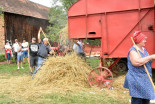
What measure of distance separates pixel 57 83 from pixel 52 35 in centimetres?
1620

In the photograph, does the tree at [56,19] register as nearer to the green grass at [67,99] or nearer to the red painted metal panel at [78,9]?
the red painted metal panel at [78,9]

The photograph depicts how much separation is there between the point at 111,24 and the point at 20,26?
57.9 ft

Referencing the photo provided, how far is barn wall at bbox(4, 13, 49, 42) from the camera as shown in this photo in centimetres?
1873

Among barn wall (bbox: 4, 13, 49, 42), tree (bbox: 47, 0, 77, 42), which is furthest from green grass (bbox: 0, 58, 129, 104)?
tree (bbox: 47, 0, 77, 42)

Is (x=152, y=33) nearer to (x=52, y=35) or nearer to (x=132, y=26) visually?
(x=132, y=26)

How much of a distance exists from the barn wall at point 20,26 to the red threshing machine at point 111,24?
14968 millimetres

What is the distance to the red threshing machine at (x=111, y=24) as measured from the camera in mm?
4938

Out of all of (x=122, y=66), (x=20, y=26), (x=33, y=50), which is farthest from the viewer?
(x=20, y=26)

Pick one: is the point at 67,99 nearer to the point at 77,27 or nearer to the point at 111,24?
the point at 77,27

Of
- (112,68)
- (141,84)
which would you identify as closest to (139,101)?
(141,84)

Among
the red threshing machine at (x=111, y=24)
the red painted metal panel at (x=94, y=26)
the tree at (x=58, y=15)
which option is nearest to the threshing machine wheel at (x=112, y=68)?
the red threshing machine at (x=111, y=24)

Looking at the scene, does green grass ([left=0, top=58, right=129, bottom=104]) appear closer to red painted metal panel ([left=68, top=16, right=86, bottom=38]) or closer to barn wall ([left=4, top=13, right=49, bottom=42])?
red painted metal panel ([left=68, top=16, right=86, bottom=38])

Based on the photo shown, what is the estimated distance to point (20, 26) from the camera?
20.6 meters

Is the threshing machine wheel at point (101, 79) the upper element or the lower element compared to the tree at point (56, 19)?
lower
